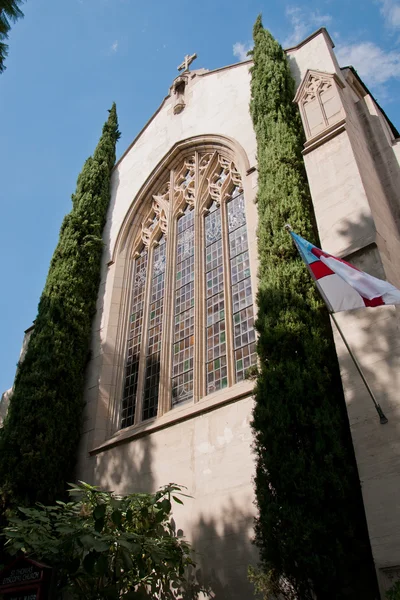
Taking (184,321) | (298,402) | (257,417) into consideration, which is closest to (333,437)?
(298,402)

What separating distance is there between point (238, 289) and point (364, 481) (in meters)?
4.69

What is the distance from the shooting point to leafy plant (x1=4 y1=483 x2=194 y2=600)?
5.12 metres

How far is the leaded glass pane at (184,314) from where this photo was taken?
936 centimetres

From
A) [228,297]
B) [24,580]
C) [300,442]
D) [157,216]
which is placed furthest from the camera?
[157,216]

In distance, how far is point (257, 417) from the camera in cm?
636

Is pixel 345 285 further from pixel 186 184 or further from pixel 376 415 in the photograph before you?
pixel 186 184

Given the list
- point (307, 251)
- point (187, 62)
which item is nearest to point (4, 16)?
point (307, 251)

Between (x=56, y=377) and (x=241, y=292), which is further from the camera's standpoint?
(x=56, y=377)

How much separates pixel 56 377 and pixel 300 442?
579 cm

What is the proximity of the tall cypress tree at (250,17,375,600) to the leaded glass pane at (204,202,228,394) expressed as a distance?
1.79 m

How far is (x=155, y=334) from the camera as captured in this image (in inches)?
420

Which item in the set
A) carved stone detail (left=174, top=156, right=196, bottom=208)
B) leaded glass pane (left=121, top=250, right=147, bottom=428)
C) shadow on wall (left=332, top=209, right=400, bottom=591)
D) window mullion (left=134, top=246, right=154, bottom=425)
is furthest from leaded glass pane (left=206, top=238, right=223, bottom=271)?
shadow on wall (left=332, top=209, right=400, bottom=591)

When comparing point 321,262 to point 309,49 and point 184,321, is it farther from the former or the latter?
point 309,49

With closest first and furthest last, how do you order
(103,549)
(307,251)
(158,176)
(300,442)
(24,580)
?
(103,549)
(24,580)
(300,442)
(307,251)
(158,176)
